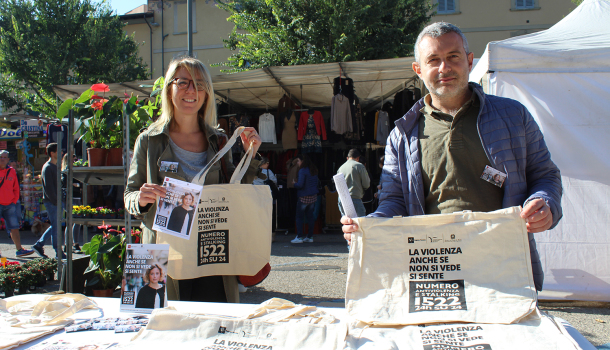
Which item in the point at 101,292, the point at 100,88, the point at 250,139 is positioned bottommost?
the point at 101,292

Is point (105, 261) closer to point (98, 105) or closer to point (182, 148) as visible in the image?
point (98, 105)

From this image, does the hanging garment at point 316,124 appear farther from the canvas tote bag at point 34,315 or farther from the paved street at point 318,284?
the canvas tote bag at point 34,315

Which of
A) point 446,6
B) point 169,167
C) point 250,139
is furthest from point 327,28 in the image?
point 446,6

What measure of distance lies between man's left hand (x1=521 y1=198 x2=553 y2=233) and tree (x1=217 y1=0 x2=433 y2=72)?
1002cm

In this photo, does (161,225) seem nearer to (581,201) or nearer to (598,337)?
(598,337)

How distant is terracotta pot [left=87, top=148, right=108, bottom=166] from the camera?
11.4 feet

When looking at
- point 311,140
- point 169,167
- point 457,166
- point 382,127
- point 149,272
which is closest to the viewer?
point 149,272

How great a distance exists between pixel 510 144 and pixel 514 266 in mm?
495

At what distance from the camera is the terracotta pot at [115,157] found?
11.5ft

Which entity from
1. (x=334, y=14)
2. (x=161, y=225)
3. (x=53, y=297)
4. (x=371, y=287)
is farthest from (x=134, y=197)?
(x=334, y=14)

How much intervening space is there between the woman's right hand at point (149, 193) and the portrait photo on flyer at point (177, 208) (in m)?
0.03

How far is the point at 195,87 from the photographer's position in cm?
184

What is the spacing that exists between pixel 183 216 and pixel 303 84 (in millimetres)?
7472

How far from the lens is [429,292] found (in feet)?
3.87
